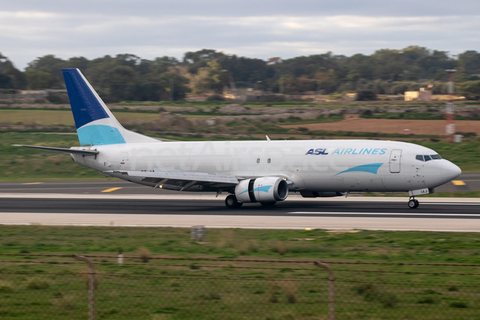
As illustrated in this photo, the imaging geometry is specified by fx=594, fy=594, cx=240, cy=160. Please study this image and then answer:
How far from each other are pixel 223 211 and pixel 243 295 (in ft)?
68.5

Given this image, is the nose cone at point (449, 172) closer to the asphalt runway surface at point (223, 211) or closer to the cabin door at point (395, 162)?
the asphalt runway surface at point (223, 211)

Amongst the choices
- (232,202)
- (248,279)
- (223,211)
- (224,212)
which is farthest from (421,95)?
(248,279)

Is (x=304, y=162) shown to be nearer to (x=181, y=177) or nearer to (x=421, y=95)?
(x=181, y=177)

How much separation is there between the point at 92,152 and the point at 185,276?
25443mm

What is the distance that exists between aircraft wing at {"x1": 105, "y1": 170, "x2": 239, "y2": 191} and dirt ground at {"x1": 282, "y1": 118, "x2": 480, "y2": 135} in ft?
132

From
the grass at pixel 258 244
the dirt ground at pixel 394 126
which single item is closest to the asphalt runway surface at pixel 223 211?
the grass at pixel 258 244

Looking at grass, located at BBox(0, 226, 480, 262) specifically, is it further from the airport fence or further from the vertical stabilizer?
the vertical stabilizer

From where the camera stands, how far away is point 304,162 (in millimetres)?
34750

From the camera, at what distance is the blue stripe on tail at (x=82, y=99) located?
40.4 metres

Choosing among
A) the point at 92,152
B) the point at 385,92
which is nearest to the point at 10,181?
the point at 92,152

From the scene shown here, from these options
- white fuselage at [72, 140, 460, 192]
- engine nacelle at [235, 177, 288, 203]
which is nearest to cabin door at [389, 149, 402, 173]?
white fuselage at [72, 140, 460, 192]

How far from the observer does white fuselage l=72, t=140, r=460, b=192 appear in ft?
107

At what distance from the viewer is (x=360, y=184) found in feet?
109

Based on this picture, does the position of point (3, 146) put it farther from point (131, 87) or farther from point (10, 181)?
point (131, 87)
